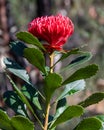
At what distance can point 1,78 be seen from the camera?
9.45 feet

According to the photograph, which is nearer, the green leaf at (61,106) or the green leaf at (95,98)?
the green leaf at (95,98)

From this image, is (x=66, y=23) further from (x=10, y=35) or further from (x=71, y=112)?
(x=10, y=35)

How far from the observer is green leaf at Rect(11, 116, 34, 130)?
34.1 inches

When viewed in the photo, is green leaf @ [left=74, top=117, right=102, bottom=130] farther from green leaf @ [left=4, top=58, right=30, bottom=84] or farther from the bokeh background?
the bokeh background

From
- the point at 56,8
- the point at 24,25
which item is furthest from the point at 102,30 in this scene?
the point at 24,25

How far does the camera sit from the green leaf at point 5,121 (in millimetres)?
869

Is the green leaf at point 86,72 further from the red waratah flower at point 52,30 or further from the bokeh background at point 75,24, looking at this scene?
the bokeh background at point 75,24

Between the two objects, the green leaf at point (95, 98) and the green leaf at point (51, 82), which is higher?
the green leaf at point (51, 82)

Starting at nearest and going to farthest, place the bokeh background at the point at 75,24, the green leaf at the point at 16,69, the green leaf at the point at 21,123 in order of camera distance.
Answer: the green leaf at the point at 21,123 → the green leaf at the point at 16,69 → the bokeh background at the point at 75,24

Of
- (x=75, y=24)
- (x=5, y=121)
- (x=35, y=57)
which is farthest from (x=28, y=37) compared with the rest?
(x=75, y=24)

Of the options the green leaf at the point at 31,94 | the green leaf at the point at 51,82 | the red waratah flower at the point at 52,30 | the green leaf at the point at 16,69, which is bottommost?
the green leaf at the point at 31,94

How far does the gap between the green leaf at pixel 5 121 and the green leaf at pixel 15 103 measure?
12 cm

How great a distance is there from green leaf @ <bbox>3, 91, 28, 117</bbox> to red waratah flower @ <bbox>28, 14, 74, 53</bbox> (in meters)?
0.14

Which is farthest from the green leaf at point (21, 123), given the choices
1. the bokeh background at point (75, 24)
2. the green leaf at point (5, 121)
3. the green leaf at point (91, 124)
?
the bokeh background at point (75, 24)
